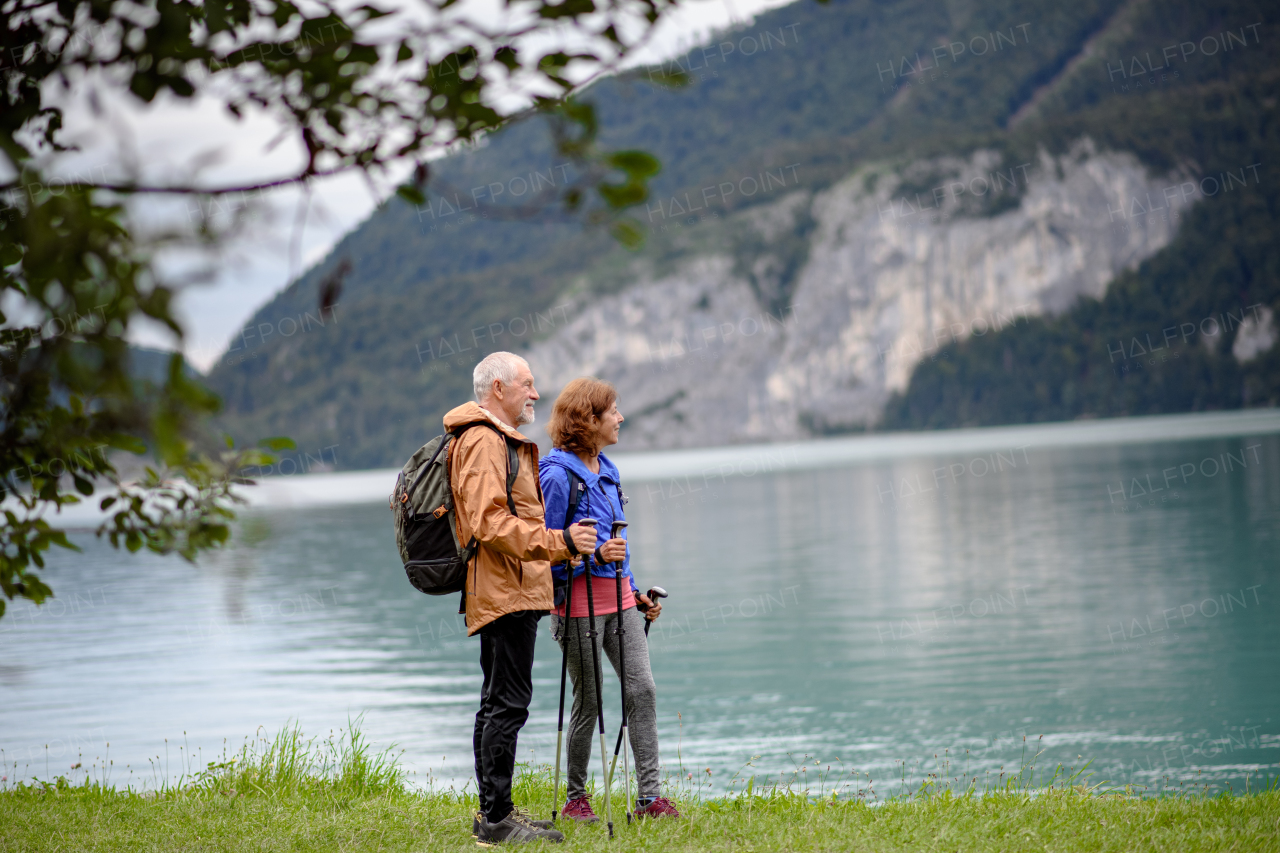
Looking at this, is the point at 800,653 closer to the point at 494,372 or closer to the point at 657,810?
the point at 657,810

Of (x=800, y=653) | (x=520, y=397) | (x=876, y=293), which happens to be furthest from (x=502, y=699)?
(x=876, y=293)

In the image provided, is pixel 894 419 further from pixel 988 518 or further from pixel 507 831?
pixel 507 831

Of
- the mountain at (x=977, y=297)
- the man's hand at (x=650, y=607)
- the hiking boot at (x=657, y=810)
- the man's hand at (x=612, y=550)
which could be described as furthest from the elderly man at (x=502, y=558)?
the mountain at (x=977, y=297)

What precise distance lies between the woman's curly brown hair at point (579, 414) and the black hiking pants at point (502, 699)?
82cm

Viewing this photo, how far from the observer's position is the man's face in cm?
478

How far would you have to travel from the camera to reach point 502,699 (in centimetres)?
464

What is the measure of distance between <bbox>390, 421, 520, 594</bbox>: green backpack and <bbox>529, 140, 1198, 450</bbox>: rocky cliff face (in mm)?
159370

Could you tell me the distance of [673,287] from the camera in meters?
183

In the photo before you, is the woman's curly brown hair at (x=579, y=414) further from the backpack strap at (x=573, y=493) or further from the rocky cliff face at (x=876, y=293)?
the rocky cliff face at (x=876, y=293)

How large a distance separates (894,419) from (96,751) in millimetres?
160617

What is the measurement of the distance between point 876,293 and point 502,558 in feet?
542

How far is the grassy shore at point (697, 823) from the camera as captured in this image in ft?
15.4

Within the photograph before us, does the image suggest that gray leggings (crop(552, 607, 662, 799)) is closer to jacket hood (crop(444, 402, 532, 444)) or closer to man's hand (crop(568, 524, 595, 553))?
man's hand (crop(568, 524, 595, 553))

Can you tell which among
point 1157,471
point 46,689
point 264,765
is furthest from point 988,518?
point 264,765
